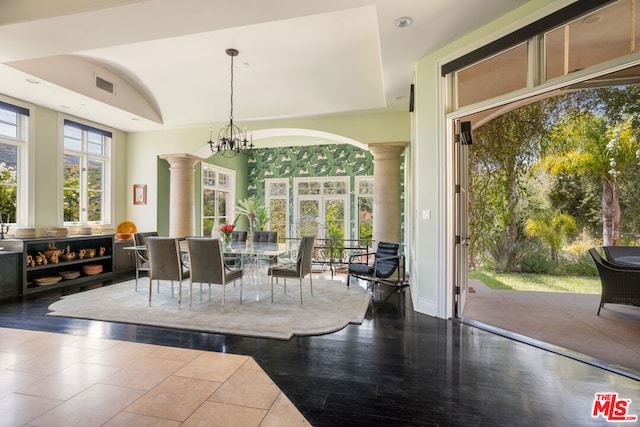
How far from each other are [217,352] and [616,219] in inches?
260

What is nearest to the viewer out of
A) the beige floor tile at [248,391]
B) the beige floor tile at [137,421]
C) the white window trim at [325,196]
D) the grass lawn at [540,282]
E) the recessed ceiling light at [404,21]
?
the beige floor tile at [137,421]

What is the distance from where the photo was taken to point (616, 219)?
5469 mm

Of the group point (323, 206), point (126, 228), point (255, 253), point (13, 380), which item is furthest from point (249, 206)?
point (13, 380)

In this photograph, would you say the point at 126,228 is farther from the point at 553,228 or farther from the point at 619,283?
the point at 553,228

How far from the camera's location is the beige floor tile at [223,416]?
1794 mm

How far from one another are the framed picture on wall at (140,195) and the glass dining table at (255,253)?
78.5 inches

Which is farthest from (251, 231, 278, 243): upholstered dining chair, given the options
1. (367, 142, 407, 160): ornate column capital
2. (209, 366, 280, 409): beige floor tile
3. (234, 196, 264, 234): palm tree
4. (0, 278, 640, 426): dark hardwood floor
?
(209, 366, 280, 409): beige floor tile

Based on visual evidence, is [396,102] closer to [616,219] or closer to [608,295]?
[608,295]

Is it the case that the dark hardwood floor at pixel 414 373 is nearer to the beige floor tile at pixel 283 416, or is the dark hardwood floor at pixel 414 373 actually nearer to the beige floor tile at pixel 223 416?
the beige floor tile at pixel 283 416

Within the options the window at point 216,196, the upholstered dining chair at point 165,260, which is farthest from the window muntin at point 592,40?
the window at point 216,196

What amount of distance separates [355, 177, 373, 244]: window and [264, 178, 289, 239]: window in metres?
2.24

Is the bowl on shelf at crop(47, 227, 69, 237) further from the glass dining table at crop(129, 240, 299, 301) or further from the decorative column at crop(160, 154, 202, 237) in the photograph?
the decorative column at crop(160, 154, 202, 237)

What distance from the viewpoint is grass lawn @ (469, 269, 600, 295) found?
5.39 metres

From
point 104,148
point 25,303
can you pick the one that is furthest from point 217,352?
point 104,148
